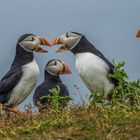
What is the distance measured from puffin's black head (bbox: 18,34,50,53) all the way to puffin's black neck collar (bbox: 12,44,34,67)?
91mm

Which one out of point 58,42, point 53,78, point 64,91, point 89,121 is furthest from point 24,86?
point 89,121

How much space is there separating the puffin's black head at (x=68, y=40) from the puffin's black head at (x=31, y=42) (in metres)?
0.64

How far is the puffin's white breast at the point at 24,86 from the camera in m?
9.75

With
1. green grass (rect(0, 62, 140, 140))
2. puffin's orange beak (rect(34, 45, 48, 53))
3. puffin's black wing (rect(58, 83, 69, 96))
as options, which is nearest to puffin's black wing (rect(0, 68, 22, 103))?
puffin's orange beak (rect(34, 45, 48, 53))

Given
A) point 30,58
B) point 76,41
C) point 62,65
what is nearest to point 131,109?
point 76,41

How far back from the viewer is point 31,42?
10.5 meters

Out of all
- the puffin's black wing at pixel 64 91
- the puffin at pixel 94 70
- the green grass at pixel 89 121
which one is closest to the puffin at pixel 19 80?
the puffin's black wing at pixel 64 91

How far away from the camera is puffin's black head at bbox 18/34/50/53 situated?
10.4 meters

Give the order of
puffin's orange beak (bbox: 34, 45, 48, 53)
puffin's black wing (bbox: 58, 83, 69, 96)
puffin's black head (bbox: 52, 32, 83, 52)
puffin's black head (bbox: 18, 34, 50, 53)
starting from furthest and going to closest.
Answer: puffin's black wing (bbox: 58, 83, 69, 96) → puffin's orange beak (bbox: 34, 45, 48, 53) → puffin's black head (bbox: 18, 34, 50, 53) → puffin's black head (bbox: 52, 32, 83, 52)

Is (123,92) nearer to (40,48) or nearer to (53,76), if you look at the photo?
(40,48)

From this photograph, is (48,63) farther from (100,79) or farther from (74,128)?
(74,128)

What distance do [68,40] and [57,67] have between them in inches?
109

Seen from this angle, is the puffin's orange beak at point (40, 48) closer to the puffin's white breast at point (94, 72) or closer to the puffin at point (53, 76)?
the puffin at point (53, 76)

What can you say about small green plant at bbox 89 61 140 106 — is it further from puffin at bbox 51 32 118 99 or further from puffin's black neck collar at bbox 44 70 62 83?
puffin's black neck collar at bbox 44 70 62 83
